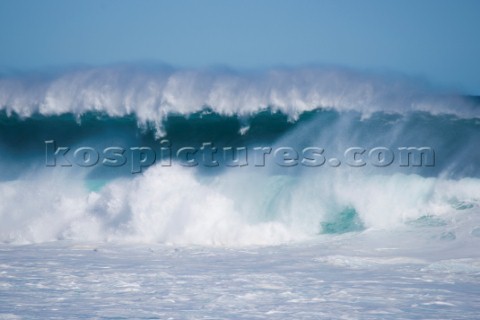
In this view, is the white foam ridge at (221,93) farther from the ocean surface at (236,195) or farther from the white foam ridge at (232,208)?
the white foam ridge at (232,208)

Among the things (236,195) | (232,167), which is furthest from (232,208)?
(232,167)

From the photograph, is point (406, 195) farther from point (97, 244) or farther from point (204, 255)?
point (97, 244)

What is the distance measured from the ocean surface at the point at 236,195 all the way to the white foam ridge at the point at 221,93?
0.03 m

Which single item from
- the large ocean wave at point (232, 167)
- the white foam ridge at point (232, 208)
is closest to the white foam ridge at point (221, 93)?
the large ocean wave at point (232, 167)

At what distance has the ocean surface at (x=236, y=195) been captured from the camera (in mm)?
4820

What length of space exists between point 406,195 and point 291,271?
12.1ft

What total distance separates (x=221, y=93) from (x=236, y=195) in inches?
98.9

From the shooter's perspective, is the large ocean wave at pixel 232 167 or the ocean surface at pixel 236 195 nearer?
the ocean surface at pixel 236 195

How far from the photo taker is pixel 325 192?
360 inches

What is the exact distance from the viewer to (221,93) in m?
11.0

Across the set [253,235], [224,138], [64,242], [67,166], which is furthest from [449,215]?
[67,166]

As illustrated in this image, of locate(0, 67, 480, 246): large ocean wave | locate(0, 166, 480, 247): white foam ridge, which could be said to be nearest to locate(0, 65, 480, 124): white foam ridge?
locate(0, 67, 480, 246): large ocean wave

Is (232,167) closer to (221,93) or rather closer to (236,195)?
(236,195)

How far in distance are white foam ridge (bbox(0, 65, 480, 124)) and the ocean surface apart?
3 cm
